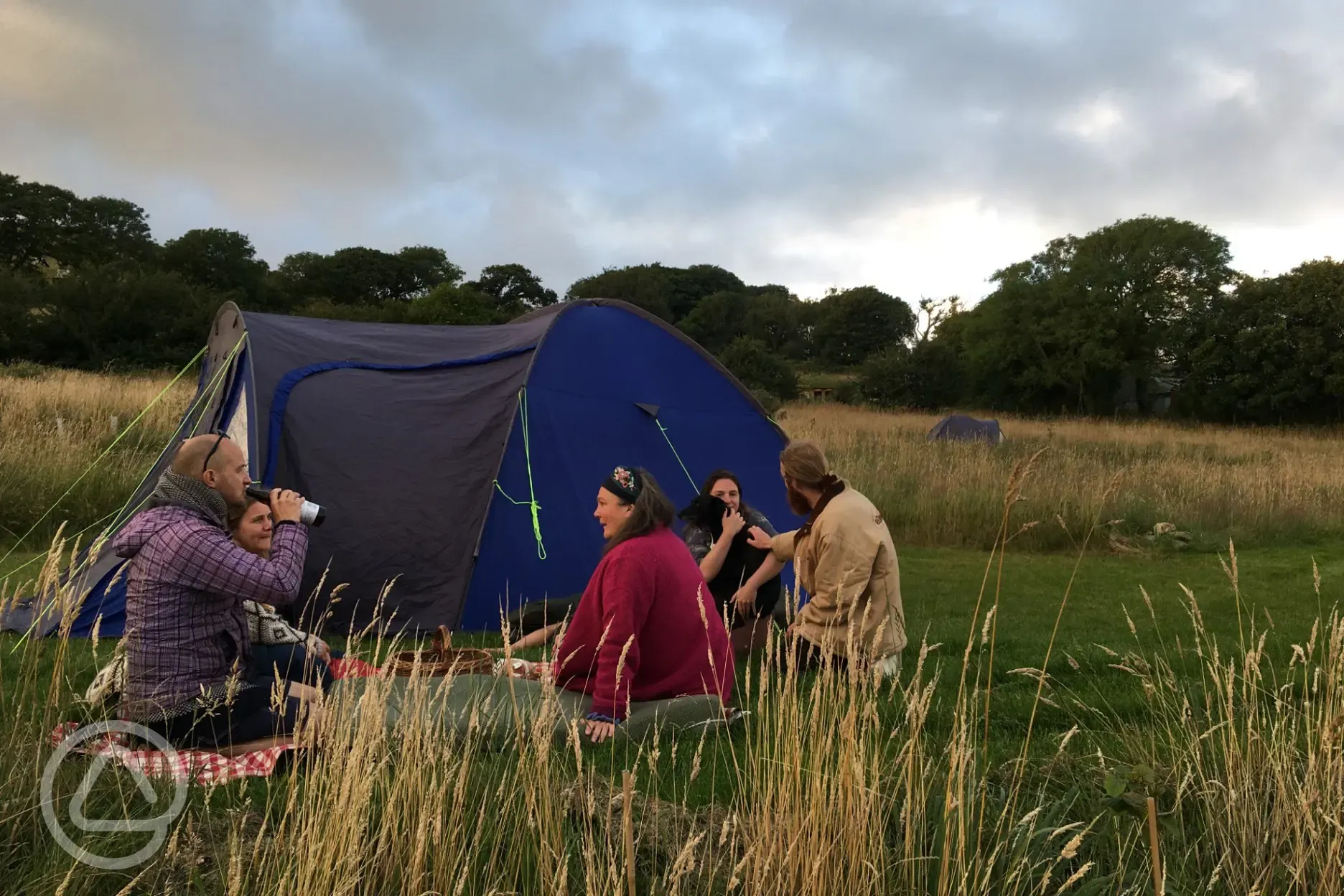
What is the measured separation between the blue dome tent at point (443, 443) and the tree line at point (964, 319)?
62.6 ft

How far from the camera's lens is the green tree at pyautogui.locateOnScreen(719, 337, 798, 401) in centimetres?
2994

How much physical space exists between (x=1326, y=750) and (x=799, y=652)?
2.72m

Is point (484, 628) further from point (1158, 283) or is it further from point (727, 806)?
point (1158, 283)

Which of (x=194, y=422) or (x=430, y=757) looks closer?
(x=430, y=757)

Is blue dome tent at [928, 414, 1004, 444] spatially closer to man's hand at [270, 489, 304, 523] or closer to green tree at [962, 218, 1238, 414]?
man's hand at [270, 489, 304, 523]

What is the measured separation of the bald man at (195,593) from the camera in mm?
3324

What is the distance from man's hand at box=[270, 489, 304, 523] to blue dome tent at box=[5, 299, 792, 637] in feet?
6.32

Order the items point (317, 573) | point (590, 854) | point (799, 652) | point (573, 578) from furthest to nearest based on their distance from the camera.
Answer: point (573, 578)
point (317, 573)
point (799, 652)
point (590, 854)

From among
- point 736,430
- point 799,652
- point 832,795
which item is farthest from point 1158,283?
point 832,795

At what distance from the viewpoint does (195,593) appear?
3.42 m

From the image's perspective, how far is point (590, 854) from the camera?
6.73 feet

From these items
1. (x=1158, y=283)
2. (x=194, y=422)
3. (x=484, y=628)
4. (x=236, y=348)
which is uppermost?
(x=1158, y=283)

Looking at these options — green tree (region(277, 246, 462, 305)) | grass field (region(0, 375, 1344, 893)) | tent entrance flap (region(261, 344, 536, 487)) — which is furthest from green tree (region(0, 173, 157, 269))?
grass field (region(0, 375, 1344, 893))

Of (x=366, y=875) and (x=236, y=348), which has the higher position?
(x=236, y=348)
